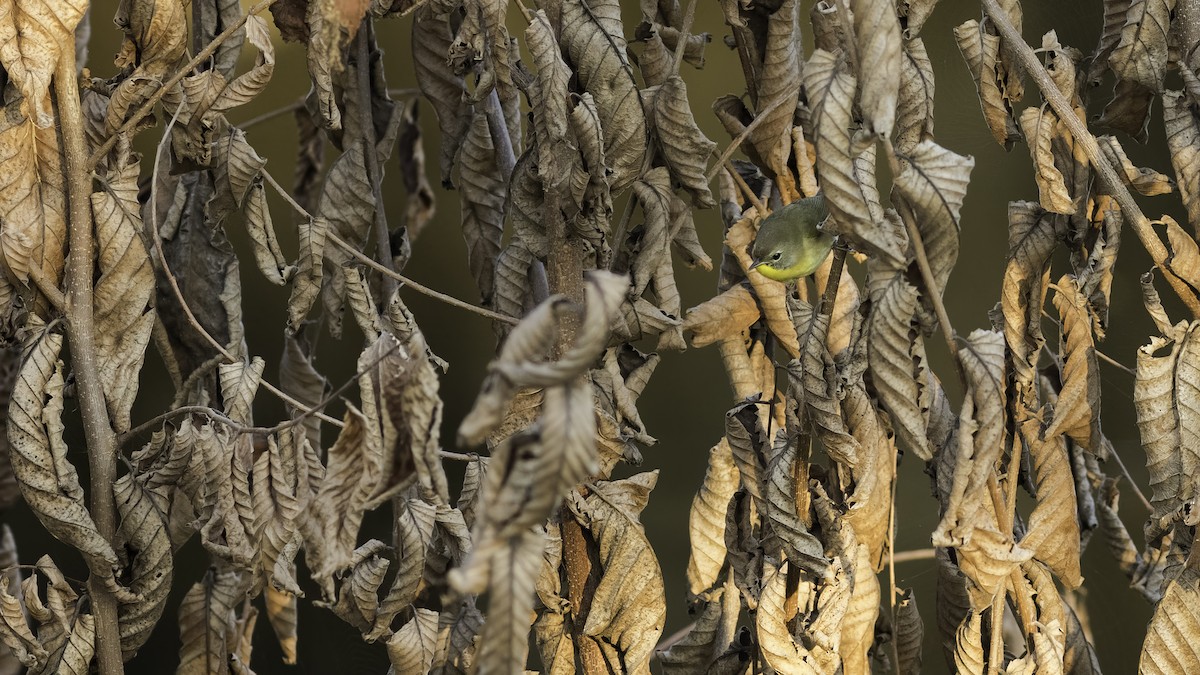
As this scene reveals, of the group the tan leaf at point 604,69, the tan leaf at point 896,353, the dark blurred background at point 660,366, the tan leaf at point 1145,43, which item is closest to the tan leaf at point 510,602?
the tan leaf at point 896,353

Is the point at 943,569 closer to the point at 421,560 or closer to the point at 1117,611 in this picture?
the point at 421,560

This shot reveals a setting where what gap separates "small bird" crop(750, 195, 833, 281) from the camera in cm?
81

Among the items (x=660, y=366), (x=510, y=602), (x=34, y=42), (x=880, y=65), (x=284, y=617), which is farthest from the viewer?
(x=660, y=366)

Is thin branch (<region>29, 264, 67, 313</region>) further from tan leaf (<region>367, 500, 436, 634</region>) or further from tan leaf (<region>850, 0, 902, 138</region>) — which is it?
tan leaf (<region>850, 0, 902, 138</region>)

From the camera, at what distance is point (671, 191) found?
89 centimetres

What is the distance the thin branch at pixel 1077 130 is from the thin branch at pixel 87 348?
0.65m

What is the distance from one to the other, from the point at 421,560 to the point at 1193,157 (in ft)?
2.08

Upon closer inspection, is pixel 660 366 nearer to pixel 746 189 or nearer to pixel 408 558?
pixel 746 189

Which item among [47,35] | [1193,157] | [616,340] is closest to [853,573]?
[616,340]

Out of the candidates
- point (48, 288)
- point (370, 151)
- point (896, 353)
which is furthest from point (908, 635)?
point (48, 288)

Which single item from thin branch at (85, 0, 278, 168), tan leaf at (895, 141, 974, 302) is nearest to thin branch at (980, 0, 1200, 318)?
tan leaf at (895, 141, 974, 302)

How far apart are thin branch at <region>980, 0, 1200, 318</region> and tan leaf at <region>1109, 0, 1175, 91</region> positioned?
85 millimetres

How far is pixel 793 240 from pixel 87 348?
0.52m

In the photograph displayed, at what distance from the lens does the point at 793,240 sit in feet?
2.65
